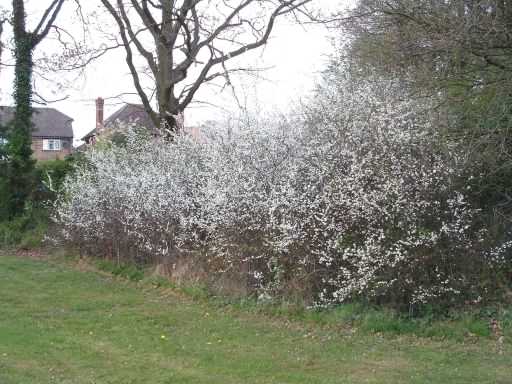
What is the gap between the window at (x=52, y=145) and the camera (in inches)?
2174

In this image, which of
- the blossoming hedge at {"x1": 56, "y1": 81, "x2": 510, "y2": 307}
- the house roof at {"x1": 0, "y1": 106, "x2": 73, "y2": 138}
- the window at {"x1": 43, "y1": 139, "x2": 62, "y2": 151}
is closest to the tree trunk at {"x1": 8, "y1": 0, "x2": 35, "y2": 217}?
the blossoming hedge at {"x1": 56, "y1": 81, "x2": 510, "y2": 307}

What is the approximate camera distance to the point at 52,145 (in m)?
55.8

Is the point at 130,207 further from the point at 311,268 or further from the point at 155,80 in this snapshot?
the point at 155,80

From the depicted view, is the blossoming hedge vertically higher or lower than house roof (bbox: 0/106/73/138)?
lower

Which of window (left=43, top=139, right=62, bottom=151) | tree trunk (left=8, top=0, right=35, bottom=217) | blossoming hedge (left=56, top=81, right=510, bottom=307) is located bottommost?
blossoming hedge (left=56, top=81, right=510, bottom=307)

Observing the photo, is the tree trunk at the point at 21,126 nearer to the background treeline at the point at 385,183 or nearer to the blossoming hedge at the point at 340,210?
the blossoming hedge at the point at 340,210

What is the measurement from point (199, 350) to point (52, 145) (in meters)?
51.6

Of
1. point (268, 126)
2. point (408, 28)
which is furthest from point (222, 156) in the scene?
point (408, 28)

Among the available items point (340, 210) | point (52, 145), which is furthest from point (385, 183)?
point (52, 145)

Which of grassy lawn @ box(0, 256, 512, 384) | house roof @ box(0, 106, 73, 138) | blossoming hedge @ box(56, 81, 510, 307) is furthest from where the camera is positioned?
house roof @ box(0, 106, 73, 138)

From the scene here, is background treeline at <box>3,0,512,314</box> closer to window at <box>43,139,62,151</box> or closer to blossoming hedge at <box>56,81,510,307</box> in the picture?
blossoming hedge at <box>56,81,510,307</box>

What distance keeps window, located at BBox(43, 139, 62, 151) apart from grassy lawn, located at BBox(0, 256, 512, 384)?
156ft

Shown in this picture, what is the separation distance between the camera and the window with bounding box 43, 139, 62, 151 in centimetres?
5522

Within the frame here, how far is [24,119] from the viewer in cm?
1906
